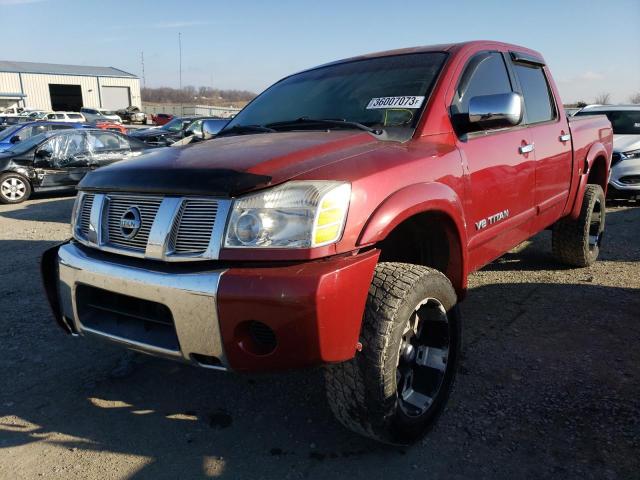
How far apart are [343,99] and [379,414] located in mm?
1838

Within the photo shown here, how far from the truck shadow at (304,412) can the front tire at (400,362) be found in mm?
190

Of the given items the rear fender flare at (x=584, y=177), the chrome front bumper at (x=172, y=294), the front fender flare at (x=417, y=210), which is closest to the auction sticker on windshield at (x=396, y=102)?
the front fender flare at (x=417, y=210)

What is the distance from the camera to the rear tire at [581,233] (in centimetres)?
482

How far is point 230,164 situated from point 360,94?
1251mm

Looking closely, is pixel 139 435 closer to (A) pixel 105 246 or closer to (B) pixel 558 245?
(A) pixel 105 246

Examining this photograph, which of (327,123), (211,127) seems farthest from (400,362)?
(211,127)

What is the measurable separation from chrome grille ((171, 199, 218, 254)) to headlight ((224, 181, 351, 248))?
0.29ft

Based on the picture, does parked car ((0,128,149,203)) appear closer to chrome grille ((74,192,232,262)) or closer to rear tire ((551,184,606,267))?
rear tire ((551,184,606,267))

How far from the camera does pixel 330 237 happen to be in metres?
1.92

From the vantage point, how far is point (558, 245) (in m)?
5.03

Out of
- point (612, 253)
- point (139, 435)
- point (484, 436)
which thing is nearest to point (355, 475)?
point (484, 436)

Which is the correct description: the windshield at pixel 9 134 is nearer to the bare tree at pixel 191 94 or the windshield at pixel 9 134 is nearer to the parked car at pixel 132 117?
the parked car at pixel 132 117

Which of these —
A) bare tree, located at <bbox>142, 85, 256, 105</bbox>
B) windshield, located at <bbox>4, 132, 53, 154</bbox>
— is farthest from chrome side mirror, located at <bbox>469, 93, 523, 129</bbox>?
bare tree, located at <bbox>142, 85, 256, 105</bbox>

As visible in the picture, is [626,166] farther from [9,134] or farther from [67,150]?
[9,134]
